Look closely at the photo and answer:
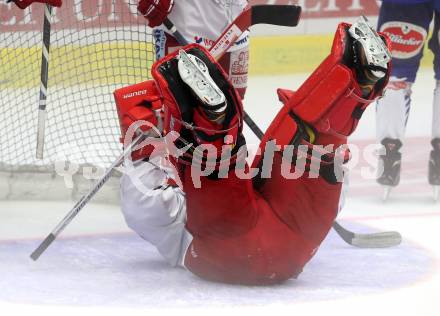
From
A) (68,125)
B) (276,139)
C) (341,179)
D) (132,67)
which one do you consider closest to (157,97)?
(276,139)

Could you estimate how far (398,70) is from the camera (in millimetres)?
3504

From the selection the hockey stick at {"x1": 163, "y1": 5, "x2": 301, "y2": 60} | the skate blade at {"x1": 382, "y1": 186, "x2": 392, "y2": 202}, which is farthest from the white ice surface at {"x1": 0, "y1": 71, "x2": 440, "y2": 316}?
the hockey stick at {"x1": 163, "y1": 5, "x2": 301, "y2": 60}

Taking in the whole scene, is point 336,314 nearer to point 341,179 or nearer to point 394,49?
point 341,179

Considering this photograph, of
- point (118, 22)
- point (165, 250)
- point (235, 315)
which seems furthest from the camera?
point (118, 22)

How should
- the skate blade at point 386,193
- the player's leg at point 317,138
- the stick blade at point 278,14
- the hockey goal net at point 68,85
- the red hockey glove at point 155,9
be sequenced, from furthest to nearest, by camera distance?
the skate blade at point 386,193 → the hockey goal net at point 68,85 → the red hockey glove at point 155,9 → the stick blade at point 278,14 → the player's leg at point 317,138

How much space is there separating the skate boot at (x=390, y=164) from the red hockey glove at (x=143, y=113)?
4.33ft

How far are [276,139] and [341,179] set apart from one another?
17 centimetres

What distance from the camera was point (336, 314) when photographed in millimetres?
2205

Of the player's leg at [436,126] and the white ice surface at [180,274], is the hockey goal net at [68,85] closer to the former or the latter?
the white ice surface at [180,274]

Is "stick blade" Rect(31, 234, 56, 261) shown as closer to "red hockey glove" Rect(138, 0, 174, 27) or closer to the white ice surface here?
the white ice surface

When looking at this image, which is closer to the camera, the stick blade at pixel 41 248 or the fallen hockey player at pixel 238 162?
the fallen hockey player at pixel 238 162

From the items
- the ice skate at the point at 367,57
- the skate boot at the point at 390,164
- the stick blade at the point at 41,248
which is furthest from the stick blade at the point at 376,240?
the stick blade at the point at 41,248

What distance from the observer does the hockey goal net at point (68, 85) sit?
3.27 meters

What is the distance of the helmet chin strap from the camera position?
211cm
